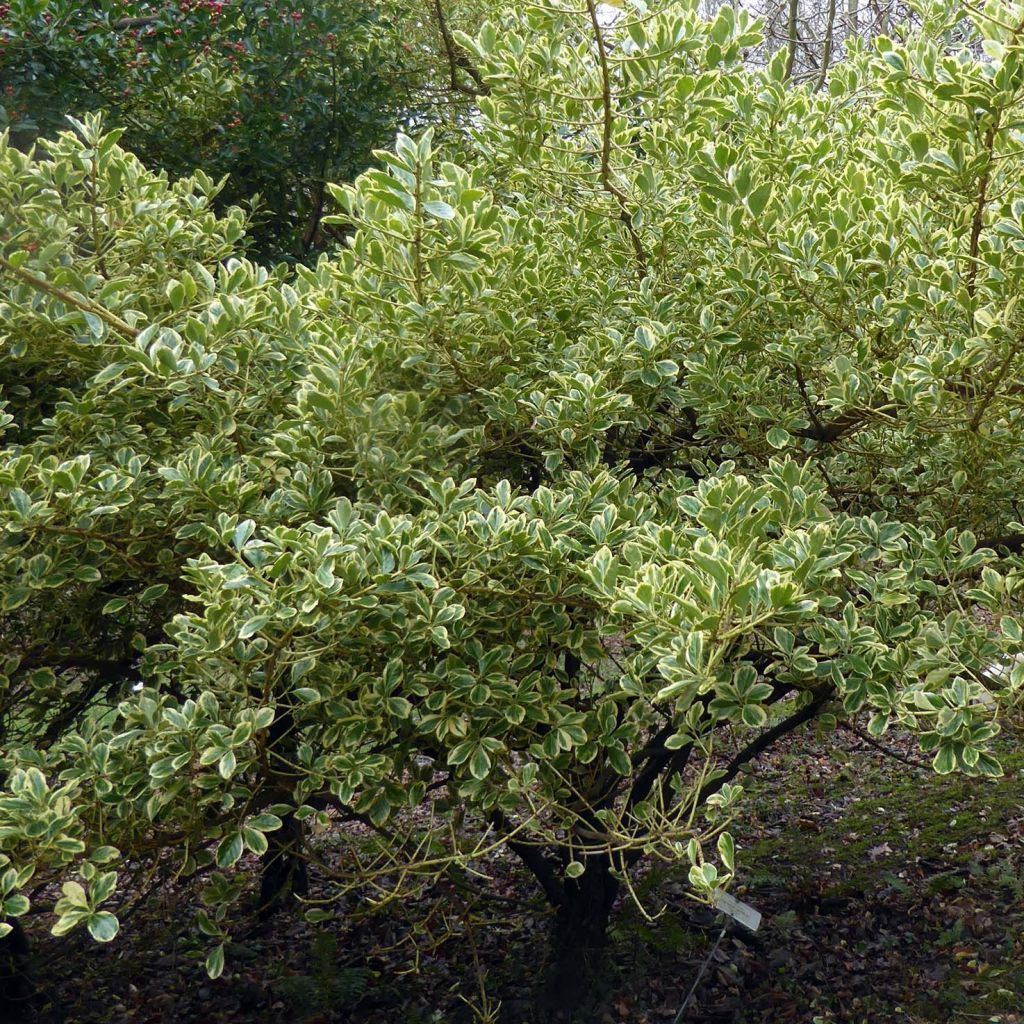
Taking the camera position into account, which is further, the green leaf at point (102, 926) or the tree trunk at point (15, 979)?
the tree trunk at point (15, 979)

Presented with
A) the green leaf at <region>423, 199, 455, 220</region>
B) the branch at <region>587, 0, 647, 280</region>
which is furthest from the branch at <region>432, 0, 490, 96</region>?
the green leaf at <region>423, 199, 455, 220</region>

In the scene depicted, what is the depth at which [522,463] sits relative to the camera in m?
3.16

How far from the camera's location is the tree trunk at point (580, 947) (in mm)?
3480

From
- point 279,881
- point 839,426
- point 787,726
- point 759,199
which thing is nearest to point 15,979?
point 279,881

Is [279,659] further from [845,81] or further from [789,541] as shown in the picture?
[845,81]

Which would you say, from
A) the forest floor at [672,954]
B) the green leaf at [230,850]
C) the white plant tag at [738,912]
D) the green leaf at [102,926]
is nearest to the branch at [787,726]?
the white plant tag at [738,912]

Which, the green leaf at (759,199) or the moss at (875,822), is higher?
the green leaf at (759,199)

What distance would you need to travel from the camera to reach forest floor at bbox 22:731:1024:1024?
11.8 feet

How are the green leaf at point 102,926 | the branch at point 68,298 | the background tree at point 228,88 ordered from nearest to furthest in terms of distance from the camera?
the green leaf at point 102,926
the branch at point 68,298
the background tree at point 228,88

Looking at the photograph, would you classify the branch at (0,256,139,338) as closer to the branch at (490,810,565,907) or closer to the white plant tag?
the branch at (490,810,565,907)

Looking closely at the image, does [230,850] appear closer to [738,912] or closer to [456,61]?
[738,912]

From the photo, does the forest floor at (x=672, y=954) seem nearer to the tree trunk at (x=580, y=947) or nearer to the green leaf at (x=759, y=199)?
the tree trunk at (x=580, y=947)

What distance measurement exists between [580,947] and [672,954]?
0.53 m

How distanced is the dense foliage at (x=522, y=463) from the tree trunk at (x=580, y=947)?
60cm
